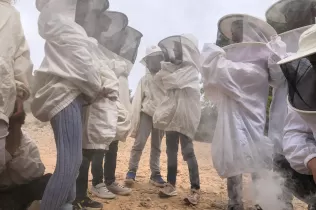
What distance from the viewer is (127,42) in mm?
4008

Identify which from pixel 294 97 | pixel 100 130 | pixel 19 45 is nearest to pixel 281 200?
pixel 294 97

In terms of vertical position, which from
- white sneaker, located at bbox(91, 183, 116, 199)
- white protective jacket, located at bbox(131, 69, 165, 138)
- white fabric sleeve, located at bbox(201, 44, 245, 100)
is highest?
white fabric sleeve, located at bbox(201, 44, 245, 100)

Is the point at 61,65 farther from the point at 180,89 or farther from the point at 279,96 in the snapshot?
the point at 180,89

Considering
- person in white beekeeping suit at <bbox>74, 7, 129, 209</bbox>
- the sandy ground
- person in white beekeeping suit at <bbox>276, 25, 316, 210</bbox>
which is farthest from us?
the sandy ground

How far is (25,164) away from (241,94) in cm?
176

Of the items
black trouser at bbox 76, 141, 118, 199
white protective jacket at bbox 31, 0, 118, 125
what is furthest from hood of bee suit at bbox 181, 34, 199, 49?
white protective jacket at bbox 31, 0, 118, 125

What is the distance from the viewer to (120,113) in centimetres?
373

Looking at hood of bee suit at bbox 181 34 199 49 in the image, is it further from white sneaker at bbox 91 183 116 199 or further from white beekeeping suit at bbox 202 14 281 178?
white sneaker at bbox 91 183 116 199

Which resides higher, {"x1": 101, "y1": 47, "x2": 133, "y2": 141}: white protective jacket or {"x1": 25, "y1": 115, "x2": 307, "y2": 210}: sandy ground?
{"x1": 101, "y1": 47, "x2": 133, "y2": 141}: white protective jacket

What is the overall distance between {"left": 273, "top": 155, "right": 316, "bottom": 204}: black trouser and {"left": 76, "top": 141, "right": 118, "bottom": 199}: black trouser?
139 cm

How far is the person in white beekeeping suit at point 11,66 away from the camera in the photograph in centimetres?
211

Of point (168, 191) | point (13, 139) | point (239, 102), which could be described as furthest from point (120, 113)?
point (13, 139)

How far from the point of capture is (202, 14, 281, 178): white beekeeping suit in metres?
3.02

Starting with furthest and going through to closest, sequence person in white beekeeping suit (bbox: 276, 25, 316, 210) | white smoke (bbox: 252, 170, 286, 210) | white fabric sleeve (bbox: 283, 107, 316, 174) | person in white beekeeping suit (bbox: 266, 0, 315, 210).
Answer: person in white beekeeping suit (bbox: 266, 0, 315, 210), white smoke (bbox: 252, 170, 286, 210), white fabric sleeve (bbox: 283, 107, 316, 174), person in white beekeeping suit (bbox: 276, 25, 316, 210)
